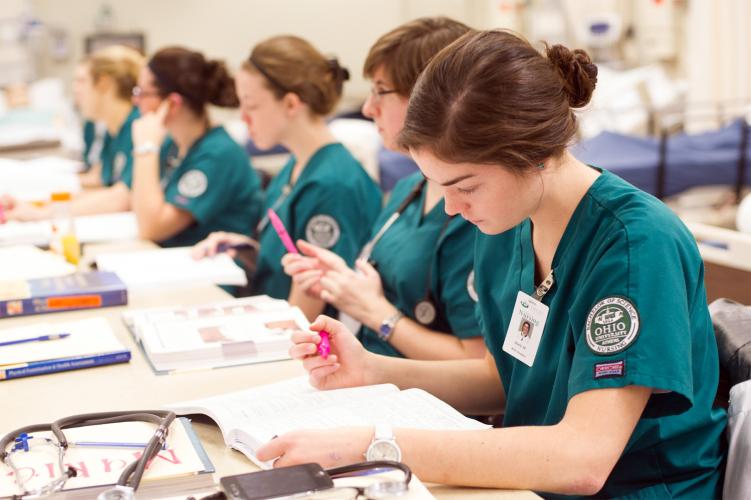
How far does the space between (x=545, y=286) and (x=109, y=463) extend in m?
0.62

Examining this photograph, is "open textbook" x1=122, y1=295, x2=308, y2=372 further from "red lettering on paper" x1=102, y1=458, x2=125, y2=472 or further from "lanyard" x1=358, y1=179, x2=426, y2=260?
"red lettering on paper" x1=102, y1=458, x2=125, y2=472

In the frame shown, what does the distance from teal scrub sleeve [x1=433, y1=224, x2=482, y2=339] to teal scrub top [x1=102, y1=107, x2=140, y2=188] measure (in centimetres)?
210

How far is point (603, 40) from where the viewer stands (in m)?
5.58

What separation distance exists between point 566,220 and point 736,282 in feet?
2.22

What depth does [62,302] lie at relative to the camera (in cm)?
184

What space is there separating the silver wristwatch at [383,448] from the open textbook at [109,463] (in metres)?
0.19

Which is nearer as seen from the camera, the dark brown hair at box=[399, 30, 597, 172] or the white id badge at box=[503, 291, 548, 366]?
the dark brown hair at box=[399, 30, 597, 172]

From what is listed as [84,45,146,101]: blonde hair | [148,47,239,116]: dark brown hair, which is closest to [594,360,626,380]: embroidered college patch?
[148,47,239,116]: dark brown hair

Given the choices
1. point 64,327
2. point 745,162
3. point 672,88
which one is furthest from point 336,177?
point 672,88

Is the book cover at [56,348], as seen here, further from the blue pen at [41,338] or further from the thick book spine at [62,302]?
the thick book spine at [62,302]

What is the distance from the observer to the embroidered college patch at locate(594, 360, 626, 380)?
1059 millimetres

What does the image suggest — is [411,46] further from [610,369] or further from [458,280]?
[610,369]

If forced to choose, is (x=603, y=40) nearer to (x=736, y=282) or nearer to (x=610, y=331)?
(x=736, y=282)

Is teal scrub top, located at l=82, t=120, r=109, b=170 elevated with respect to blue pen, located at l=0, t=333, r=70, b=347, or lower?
lower
